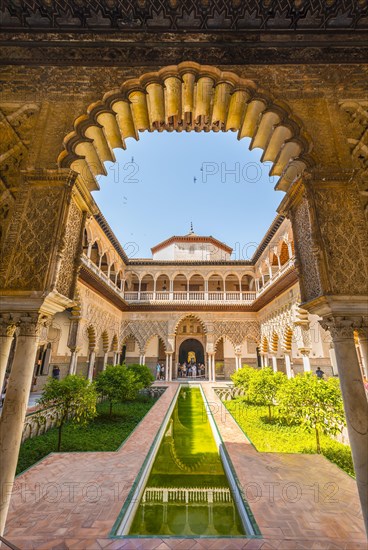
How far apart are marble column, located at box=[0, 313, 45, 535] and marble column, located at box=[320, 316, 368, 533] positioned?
2.59 meters

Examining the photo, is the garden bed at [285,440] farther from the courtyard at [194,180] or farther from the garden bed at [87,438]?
the garden bed at [87,438]

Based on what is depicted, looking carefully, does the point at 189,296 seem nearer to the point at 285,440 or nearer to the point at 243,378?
the point at 243,378

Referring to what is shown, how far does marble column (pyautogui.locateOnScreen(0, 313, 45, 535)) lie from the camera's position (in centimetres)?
209

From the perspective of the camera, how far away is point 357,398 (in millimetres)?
2199

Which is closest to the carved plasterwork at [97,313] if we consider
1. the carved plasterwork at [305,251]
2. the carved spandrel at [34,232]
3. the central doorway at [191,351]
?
the central doorway at [191,351]

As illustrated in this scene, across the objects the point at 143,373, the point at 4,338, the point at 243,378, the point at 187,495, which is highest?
the point at 4,338

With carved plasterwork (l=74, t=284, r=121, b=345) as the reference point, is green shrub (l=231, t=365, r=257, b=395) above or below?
below

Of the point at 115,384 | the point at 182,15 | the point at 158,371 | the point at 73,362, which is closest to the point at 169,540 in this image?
the point at 182,15

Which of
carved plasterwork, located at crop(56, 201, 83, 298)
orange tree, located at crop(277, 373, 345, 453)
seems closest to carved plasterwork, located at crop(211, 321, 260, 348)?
orange tree, located at crop(277, 373, 345, 453)

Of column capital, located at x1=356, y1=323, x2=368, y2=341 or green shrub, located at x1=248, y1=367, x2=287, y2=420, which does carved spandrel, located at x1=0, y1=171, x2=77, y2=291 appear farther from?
green shrub, located at x1=248, y1=367, x2=287, y2=420

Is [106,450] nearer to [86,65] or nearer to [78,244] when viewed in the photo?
[78,244]

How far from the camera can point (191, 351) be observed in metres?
22.2

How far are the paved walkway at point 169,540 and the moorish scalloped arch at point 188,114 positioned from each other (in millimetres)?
3465

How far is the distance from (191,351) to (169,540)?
2021 centimetres
